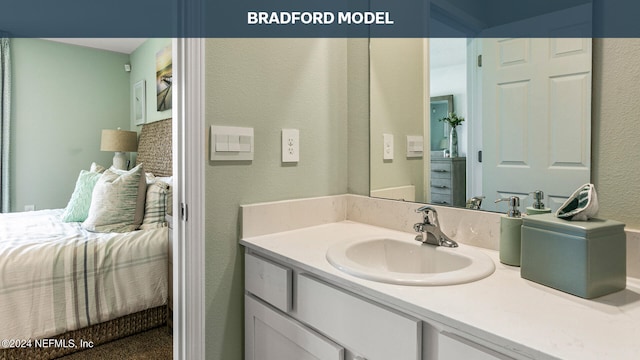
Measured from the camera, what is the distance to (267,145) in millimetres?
1298

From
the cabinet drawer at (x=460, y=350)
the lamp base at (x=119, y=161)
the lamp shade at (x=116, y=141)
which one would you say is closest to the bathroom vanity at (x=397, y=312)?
the cabinet drawer at (x=460, y=350)

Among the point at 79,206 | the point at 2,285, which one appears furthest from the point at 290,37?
the point at 79,206

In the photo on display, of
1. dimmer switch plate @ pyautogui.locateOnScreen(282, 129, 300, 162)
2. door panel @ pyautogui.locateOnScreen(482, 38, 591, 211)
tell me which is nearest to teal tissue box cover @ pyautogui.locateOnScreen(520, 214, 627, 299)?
door panel @ pyautogui.locateOnScreen(482, 38, 591, 211)

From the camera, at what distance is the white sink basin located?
80cm

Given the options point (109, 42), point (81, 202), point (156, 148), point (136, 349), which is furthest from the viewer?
point (109, 42)

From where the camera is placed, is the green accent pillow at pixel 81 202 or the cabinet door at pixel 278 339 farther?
the green accent pillow at pixel 81 202

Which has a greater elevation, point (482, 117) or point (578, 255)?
point (482, 117)

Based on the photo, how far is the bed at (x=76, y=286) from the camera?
181cm

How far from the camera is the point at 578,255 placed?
0.70 meters

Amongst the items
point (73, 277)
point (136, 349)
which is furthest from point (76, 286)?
point (136, 349)

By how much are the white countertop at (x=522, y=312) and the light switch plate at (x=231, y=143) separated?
1.54 feet

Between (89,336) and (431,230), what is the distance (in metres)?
2.03

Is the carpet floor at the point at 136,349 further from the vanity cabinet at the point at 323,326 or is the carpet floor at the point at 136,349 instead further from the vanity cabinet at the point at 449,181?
the vanity cabinet at the point at 449,181

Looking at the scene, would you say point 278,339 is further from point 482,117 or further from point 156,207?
point 156,207
